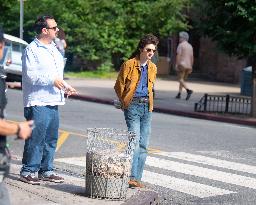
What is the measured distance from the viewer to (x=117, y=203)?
674 cm

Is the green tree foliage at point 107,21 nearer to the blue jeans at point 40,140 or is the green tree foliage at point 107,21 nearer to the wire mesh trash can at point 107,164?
the blue jeans at point 40,140

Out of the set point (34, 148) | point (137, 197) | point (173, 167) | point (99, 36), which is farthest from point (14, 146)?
point (99, 36)

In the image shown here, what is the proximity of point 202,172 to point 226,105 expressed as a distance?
856 cm

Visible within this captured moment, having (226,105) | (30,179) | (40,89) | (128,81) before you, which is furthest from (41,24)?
(226,105)

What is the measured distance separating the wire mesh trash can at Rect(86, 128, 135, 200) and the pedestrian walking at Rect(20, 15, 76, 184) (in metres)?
0.73

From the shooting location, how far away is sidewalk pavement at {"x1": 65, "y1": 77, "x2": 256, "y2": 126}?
56.7 feet

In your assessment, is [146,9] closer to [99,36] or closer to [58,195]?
[99,36]

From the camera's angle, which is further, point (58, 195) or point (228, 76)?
point (228, 76)

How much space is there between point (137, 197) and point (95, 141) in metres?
0.76

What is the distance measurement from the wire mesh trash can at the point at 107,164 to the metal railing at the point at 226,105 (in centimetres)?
1102

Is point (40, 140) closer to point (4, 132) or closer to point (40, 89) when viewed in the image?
point (40, 89)

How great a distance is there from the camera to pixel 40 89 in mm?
7379

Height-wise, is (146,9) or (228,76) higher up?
(146,9)

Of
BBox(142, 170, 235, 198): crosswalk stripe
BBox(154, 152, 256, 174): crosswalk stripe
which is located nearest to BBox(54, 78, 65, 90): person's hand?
BBox(142, 170, 235, 198): crosswalk stripe
